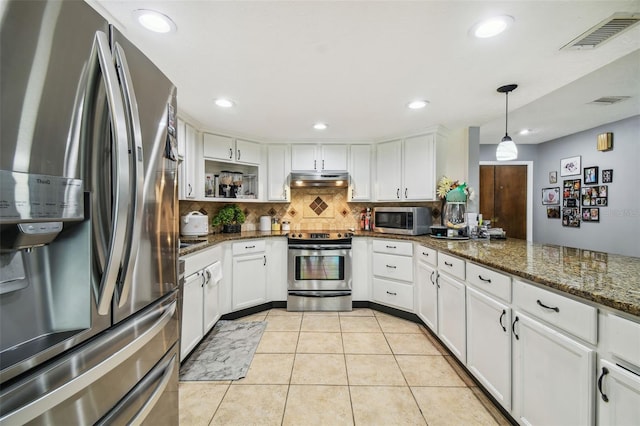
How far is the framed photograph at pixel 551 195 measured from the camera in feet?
14.3

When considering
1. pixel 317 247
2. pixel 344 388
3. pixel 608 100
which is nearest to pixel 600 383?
pixel 344 388

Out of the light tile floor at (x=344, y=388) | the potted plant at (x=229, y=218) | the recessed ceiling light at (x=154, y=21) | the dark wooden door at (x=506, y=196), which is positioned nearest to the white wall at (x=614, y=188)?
the dark wooden door at (x=506, y=196)

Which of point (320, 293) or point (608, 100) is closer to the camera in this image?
point (608, 100)

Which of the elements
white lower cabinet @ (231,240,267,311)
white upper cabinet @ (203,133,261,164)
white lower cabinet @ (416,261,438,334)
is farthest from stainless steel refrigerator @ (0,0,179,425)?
white upper cabinet @ (203,133,261,164)

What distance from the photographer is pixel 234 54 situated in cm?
166

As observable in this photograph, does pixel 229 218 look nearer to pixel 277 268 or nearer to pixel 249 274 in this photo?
pixel 249 274

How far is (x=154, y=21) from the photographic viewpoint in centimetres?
136

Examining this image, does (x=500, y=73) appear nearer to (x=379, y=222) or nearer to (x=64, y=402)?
(x=379, y=222)

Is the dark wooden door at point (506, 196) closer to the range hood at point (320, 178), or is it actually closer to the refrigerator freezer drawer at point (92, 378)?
the range hood at point (320, 178)

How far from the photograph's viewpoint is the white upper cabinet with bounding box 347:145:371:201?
3.64 meters

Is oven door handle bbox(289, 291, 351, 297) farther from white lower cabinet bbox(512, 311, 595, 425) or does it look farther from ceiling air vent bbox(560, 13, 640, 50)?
ceiling air vent bbox(560, 13, 640, 50)

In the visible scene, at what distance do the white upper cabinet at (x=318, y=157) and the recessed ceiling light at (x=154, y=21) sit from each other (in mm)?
2265

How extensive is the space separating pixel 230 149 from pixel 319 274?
76.5 inches

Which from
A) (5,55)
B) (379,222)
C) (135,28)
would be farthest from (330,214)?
(5,55)
